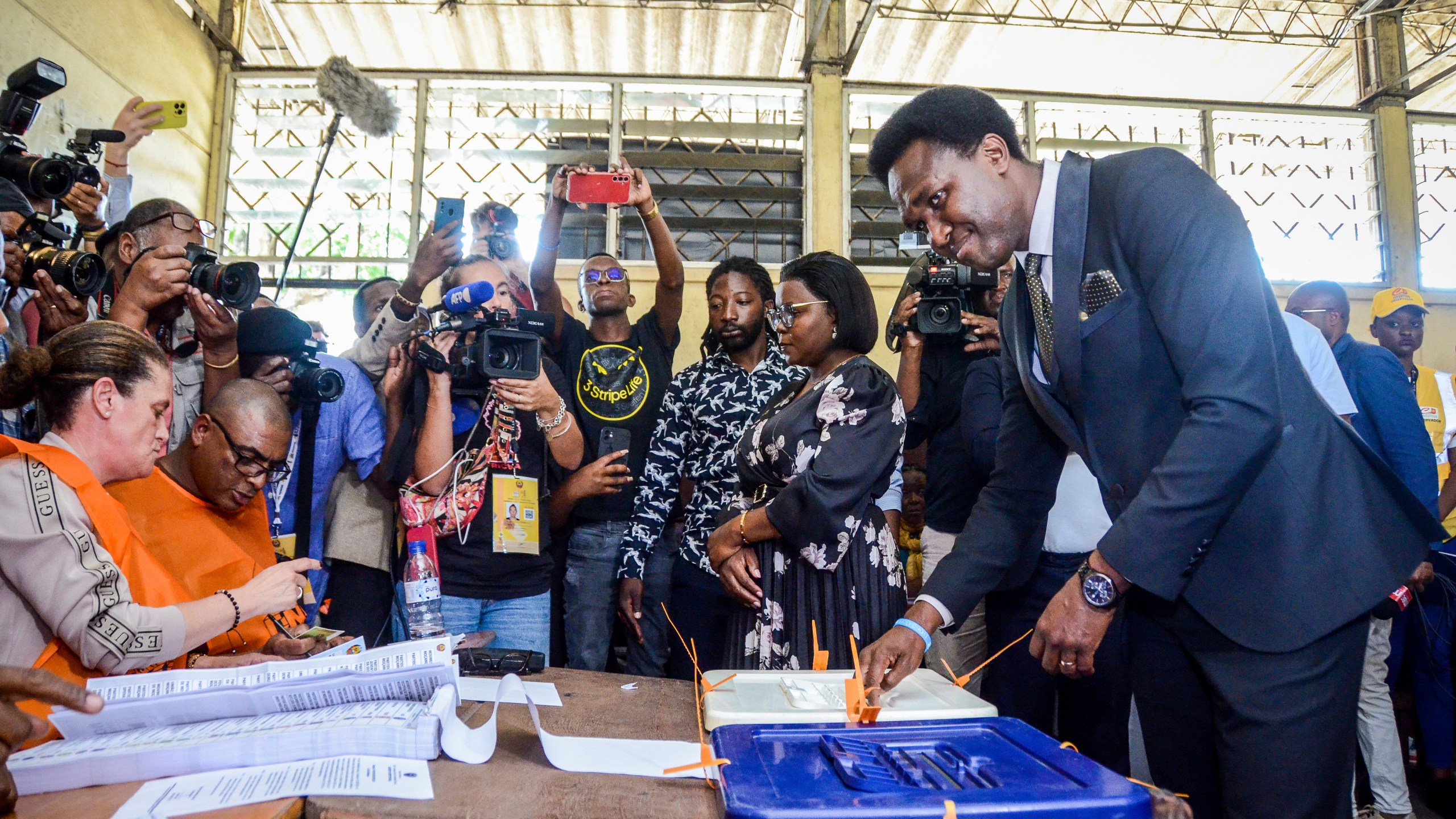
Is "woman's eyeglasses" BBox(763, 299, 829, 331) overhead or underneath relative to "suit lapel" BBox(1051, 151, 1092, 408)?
overhead

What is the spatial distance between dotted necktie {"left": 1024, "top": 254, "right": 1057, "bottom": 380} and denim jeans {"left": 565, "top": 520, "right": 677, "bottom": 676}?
1.49 m

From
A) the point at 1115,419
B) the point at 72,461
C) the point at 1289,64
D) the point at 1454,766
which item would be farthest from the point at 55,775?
the point at 1289,64

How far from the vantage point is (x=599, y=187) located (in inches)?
120

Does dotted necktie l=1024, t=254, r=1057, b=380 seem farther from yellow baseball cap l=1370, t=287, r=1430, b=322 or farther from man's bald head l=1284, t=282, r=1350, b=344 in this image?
yellow baseball cap l=1370, t=287, r=1430, b=322

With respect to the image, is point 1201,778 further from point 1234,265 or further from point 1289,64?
point 1289,64

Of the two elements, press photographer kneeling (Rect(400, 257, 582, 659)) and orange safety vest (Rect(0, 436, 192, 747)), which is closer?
orange safety vest (Rect(0, 436, 192, 747))

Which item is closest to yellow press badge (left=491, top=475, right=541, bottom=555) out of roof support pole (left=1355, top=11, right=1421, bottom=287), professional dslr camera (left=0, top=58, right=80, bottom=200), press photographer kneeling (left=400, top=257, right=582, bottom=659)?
press photographer kneeling (left=400, top=257, right=582, bottom=659)

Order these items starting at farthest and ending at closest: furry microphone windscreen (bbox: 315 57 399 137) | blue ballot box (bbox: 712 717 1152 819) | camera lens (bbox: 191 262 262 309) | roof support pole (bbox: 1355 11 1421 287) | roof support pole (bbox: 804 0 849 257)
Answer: roof support pole (bbox: 1355 11 1421 287), roof support pole (bbox: 804 0 849 257), furry microphone windscreen (bbox: 315 57 399 137), camera lens (bbox: 191 262 262 309), blue ballot box (bbox: 712 717 1152 819)

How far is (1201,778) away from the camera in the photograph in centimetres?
125

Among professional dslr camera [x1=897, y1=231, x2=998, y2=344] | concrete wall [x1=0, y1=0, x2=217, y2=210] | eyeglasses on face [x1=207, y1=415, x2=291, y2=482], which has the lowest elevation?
eyeglasses on face [x1=207, y1=415, x2=291, y2=482]

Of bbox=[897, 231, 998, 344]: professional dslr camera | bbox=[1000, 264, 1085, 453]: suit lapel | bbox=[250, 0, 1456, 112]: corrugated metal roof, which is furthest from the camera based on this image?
bbox=[250, 0, 1456, 112]: corrugated metal roof

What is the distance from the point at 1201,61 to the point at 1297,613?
28.5 feet

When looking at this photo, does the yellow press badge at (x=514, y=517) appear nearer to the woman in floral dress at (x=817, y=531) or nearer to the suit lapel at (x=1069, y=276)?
Answer: the woman in floral dress at (x=817, y=531)

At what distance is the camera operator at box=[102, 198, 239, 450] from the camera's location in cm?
214
